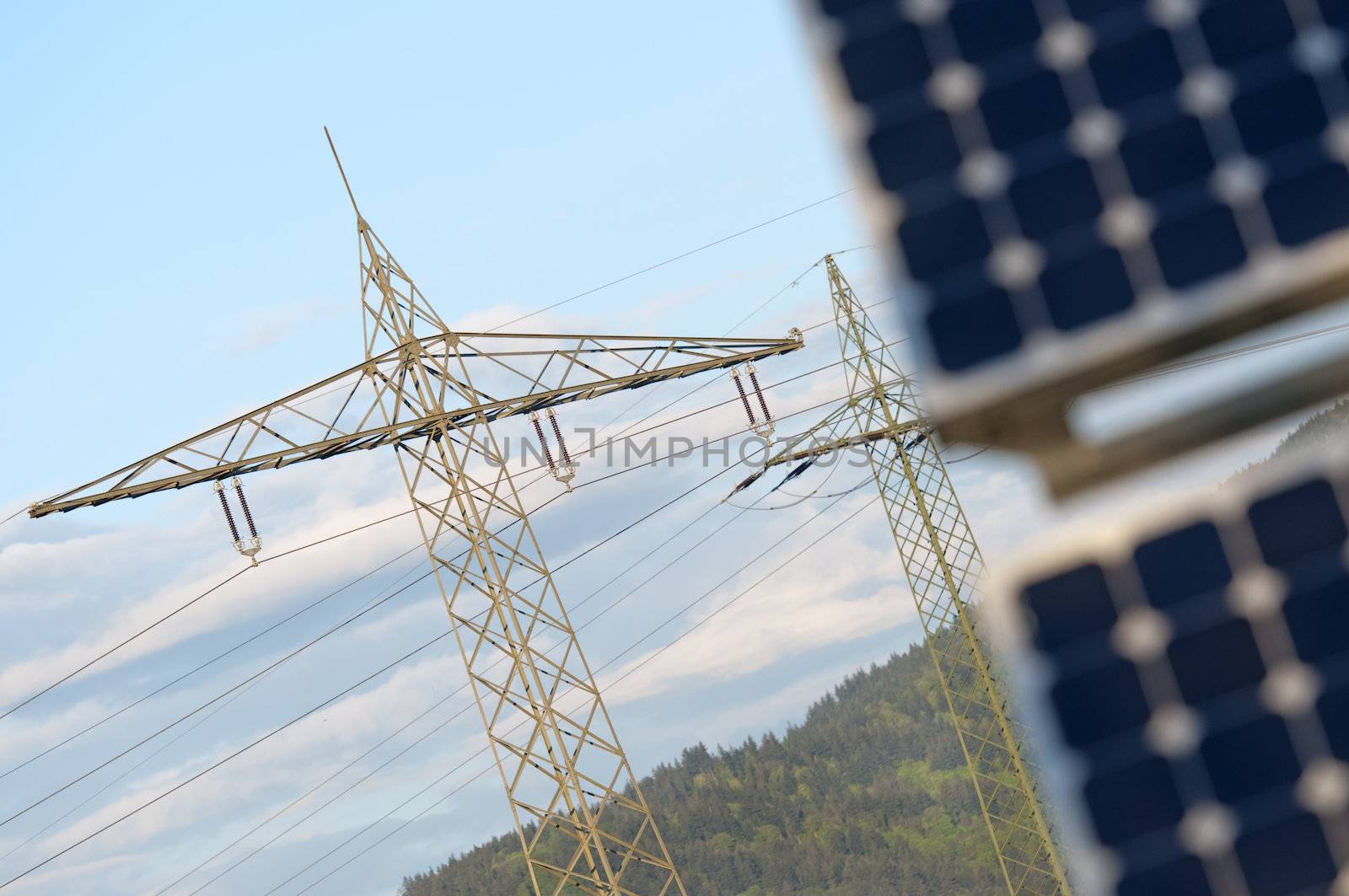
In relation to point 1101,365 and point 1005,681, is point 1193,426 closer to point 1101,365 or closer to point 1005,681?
point 1101,365

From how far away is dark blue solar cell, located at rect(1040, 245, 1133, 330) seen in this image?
5441 mm

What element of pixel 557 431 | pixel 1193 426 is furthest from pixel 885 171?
pixel 557 431

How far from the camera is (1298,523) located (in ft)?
17.4

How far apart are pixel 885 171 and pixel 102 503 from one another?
21635 mm

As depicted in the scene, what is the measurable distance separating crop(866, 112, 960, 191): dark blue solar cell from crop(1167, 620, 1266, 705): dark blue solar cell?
194 cm

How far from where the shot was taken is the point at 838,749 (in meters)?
157

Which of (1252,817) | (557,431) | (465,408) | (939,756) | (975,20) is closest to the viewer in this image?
(1252,817)

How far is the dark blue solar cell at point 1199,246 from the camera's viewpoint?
545 cm

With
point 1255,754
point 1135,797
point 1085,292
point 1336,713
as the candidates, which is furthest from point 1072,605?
point 1085,292

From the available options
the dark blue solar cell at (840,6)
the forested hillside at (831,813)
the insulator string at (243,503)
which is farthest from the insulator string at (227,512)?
the forested hillside at (831,813)

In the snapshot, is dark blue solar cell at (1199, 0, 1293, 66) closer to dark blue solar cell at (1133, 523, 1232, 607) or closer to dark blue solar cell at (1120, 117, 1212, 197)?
dark blue solar cell at (1120, 117, 1212, 197)

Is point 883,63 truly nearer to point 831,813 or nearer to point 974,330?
point 974,330

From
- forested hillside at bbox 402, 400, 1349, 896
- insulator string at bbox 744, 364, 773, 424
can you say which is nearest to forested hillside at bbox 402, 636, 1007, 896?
forested hillside at bbox 402, 400, 1349, 896

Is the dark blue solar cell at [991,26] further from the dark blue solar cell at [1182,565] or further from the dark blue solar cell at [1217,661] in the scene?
the dark blue solar cell at [1217,661]
